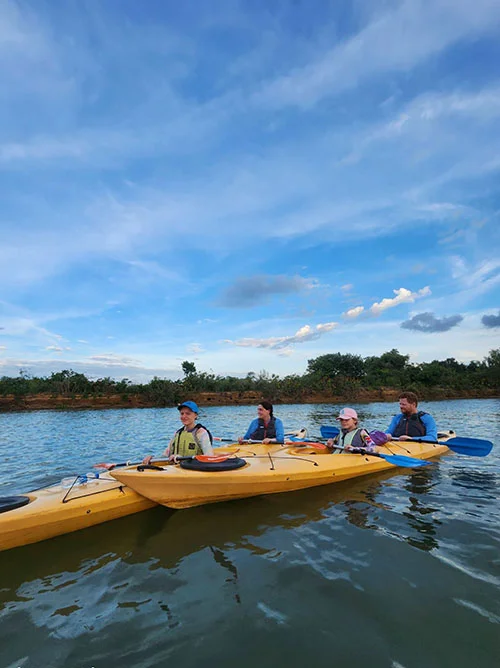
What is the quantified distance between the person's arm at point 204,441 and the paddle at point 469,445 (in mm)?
4015

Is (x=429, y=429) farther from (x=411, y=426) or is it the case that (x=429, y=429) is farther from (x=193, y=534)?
(x=193, y=534)

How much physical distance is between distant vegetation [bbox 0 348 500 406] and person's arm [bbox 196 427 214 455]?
25782 millimetres

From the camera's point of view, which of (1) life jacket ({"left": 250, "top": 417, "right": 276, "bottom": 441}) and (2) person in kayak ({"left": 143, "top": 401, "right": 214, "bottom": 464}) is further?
(1) life jacket ({"left": 250, "top": 417, "right": 276, "bottom": 441})

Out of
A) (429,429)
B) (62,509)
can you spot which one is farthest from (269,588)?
(429,429)

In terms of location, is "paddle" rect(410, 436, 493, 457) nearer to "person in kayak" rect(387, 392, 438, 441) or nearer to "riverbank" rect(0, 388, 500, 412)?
"person in kayak" rect(387, 392, 438, 441)

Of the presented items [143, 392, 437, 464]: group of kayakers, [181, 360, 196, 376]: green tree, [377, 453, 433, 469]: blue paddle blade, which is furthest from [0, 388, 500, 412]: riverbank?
[377, 453, 433, 469]: blue paddle blade

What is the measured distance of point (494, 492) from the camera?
5391 millimetres

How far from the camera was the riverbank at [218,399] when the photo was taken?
27.6 meters

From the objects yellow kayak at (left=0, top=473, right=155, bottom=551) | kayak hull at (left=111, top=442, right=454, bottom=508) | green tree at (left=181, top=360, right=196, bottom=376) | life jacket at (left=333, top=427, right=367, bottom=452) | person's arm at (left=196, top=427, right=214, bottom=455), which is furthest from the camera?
green tree at (left=181, top=360, right=196, bottom=376)

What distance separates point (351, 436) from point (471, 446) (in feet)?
8.44

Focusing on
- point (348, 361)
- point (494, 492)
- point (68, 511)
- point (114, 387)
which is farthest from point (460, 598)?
point (348, 361)

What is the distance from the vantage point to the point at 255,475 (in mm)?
4922

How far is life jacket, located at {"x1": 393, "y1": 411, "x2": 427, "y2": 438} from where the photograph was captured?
7.42 meters

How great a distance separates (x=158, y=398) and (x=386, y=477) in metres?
26.0
